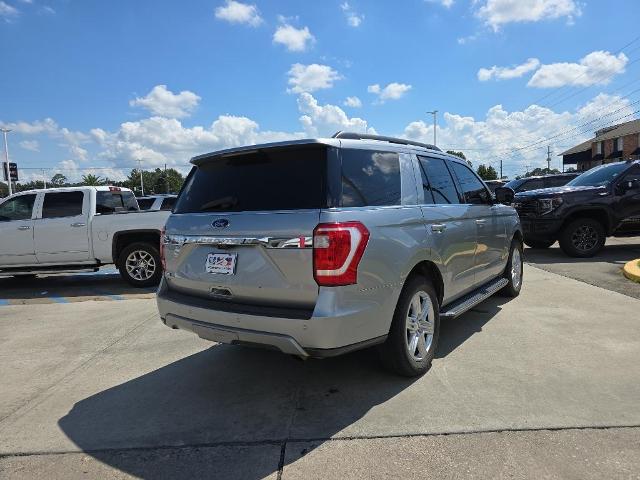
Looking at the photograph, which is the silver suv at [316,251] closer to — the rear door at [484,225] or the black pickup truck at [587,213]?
the rear door at [484,225]

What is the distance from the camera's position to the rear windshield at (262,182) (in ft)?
11.0

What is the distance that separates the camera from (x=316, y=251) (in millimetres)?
3078

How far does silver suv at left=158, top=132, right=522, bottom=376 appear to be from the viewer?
312 centimetres

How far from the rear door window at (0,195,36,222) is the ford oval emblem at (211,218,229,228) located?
6.92 meters

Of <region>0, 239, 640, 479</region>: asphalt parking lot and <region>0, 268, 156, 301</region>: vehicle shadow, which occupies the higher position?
A: <region>0, 268, 156, 301</region>: vehicle shadow

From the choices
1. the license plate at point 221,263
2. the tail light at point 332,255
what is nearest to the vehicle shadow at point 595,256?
the tail light at point 332,255

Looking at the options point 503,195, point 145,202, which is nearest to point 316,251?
point 503,195

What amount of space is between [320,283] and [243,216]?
78 cm

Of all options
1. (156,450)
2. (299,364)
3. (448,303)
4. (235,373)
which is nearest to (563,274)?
(448,303)

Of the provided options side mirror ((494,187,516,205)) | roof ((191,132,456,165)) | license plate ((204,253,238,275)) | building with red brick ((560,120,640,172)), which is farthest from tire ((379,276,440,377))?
building with red brick ((560,120,640,172))

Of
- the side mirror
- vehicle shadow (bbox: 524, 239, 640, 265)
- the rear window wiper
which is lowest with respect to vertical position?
vehicle shadow (bbox: 524, 239, 640, 265)

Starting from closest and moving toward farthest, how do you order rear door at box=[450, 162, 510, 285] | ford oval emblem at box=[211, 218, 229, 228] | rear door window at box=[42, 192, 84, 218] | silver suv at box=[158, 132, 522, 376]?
1. silver suv at box=[158, 132, 522, 376]
2. ford oval emblem at box=[211, 218, 229, 228]
3. rear door at box=[450, 162, 510, 285]
4. rear door window at box=[42, 192, 84, 218]

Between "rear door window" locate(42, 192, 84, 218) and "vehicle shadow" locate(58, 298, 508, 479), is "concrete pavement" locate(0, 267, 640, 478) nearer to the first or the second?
"vehicle shadow" locate(58, 298, 508, 479)

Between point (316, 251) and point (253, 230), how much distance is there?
513 mm
